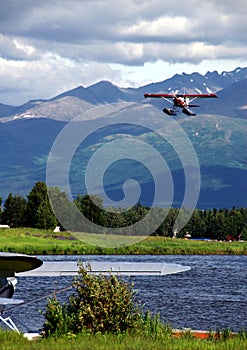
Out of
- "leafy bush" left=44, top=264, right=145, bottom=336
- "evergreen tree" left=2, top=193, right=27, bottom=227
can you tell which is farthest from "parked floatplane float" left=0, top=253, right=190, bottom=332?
"evergreen tree" left=2, top=193, right=27, bottom=227

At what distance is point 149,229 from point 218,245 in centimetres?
4938

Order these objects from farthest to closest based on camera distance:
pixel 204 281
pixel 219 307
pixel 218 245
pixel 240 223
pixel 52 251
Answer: pixel 240 223
pixel 218 245
pixel 52 251
pixel 204 281
pixel 219 307

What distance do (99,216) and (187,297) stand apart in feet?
254

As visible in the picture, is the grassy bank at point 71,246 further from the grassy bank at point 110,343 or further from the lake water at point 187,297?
the grassy bank at point 110,343

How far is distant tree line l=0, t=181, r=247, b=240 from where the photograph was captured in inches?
4274

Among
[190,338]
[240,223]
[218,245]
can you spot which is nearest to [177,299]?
[190,338]

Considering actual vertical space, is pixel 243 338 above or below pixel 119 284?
below

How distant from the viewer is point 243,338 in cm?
1944

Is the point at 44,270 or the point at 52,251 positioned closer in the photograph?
the point at 44,270

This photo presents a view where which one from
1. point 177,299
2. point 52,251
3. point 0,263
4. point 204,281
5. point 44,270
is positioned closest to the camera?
point 0,263

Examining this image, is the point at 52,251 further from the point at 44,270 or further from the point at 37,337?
the point at 37,337

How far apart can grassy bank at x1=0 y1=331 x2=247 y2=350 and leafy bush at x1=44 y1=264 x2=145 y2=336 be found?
0.62 m

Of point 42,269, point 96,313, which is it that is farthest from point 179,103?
point 96,313

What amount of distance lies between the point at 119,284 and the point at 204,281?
34.4 meters
